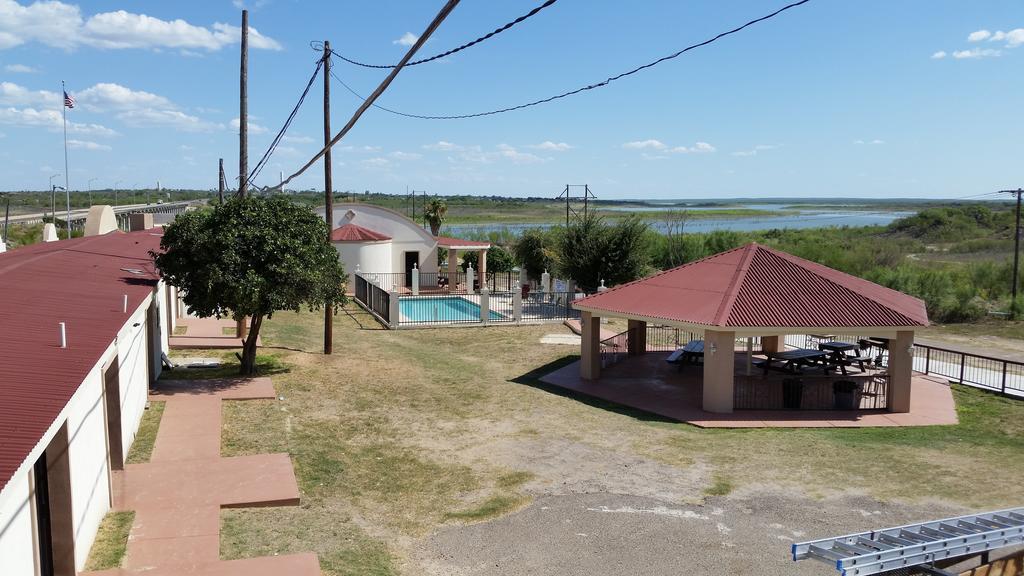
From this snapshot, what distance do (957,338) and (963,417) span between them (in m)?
15.8

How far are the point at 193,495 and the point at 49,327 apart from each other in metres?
3.04

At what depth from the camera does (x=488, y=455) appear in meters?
14.4

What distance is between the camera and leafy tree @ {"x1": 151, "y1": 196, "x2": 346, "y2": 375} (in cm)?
1717

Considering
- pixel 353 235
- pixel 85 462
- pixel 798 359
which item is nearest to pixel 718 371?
pixel 798 359

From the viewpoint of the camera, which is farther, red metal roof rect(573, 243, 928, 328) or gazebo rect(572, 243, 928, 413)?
red metal roof rect(573, 243, 928, 328)

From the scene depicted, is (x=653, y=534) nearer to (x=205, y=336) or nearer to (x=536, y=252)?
(x=205, y=336)

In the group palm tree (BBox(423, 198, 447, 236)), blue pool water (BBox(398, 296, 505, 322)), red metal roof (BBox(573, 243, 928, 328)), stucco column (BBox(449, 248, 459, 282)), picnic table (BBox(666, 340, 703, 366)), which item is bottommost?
blue pool water (BBox(398, 296, 505, 322))

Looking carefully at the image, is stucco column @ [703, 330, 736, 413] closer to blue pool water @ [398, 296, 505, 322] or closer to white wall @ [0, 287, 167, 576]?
white wall @ [0, 287, 167, 576]

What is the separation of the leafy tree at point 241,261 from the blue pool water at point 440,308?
1528 centimetres

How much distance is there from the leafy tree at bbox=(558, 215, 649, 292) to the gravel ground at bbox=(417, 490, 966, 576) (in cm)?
2422

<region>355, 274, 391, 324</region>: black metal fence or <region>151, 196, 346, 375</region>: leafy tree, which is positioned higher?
<region>151, 196, 346, 375</region>: leafy tree

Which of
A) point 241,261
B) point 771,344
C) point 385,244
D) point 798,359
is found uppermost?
point 241,261

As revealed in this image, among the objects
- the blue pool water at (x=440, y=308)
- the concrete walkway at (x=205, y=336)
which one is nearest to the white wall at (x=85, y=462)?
the concrete walkway at (x=205, y=336)

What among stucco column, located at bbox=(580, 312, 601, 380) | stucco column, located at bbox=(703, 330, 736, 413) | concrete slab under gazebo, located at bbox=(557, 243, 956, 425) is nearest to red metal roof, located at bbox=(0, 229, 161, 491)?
stucco column, located at bbox=(580, 312, 601, 380)
